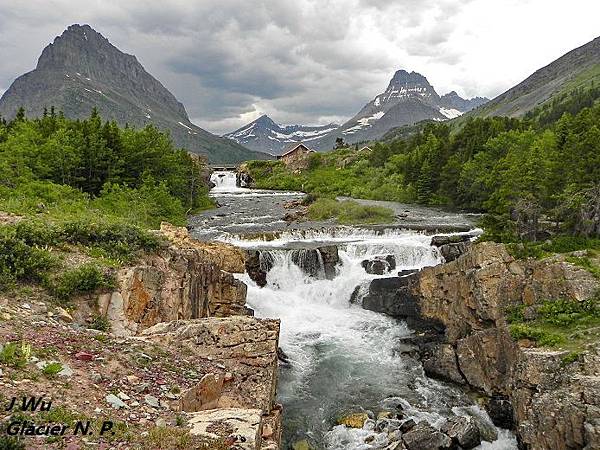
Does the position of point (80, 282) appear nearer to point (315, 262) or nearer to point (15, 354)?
point (15, 354)

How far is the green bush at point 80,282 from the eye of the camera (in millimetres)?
14562

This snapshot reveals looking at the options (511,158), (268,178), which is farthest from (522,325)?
(268,178)

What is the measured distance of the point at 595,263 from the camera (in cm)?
1922

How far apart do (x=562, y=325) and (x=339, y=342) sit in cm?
1045

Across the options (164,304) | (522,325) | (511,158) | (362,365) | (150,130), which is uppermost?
(150,130)

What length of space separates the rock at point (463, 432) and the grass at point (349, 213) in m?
26.8

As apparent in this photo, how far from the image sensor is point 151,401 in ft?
30.0

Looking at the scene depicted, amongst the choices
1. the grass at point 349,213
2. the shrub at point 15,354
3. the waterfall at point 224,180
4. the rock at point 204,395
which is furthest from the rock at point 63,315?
the waterfall at point 224,180

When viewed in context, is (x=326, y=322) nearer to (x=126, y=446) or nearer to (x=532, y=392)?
(x=532, y=392)

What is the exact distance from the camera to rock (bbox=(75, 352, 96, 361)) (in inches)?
394

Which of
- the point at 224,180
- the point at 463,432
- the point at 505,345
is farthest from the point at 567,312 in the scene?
the point at 224,180

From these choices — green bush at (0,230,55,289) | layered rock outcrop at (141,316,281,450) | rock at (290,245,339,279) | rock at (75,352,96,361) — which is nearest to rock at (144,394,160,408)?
layered rock outcrop at (141,316,281,450)

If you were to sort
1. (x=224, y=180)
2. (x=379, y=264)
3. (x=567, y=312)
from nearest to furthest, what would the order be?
(x=567, y=312) < (x=379, y=264) < (x=224, y=180)

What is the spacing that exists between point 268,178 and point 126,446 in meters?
88.1
